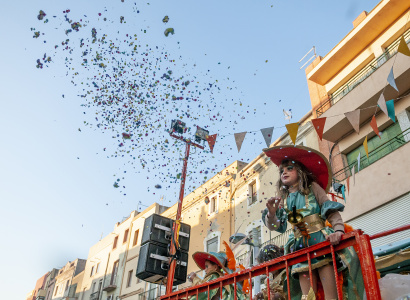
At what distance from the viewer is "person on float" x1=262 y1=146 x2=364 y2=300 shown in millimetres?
3045

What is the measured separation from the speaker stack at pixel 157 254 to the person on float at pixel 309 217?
5254 millimetres

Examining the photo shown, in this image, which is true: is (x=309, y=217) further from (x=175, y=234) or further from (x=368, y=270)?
(x=175, y=234)

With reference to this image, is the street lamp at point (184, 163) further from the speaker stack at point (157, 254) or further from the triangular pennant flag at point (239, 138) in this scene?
the triangular pennant flag at point (239, 138)

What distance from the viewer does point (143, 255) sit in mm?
8711

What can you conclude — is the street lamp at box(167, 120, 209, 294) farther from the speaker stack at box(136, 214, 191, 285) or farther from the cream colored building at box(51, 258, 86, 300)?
the cream colored building at box(51, 258, 86, 300)

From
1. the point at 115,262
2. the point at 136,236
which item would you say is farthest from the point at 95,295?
the point at 136,236

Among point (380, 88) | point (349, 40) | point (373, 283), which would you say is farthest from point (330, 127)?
point (373, 283)

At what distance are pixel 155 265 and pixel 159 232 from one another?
2.56 ft

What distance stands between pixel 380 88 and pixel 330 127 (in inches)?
82.9

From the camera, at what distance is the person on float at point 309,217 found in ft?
9.99

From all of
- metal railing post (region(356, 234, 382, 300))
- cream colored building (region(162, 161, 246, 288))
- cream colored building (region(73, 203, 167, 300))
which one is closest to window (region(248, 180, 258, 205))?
cream colored building (region(162, 161, 246, 288))

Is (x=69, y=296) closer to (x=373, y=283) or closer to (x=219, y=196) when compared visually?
(x=219, y=196)

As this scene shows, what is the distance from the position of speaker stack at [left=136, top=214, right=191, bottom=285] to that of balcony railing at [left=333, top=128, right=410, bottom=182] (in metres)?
5.80

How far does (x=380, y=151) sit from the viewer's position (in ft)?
37.4
